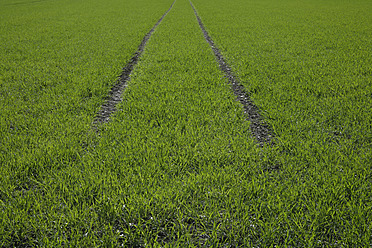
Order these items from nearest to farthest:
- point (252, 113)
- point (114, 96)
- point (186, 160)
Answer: point (186, 160) → point (252, 113) → point (114, 96)

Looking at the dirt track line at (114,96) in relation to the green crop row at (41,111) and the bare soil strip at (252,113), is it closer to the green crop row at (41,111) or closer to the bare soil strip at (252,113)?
the green crop row at (41,111)

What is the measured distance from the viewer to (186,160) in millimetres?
3592

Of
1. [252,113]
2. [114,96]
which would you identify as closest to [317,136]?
[252,113]

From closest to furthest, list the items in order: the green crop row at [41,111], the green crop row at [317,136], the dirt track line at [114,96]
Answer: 1. the green crop row at [317,136]
2. the green crop row at [41,111]
3. the dirt track line at [114,96]

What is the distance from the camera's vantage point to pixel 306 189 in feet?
9.62

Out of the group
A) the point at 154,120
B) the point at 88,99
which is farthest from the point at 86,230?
→ the point at 88,99

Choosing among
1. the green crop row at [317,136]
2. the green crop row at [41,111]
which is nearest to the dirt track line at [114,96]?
the green crop row at [41,111]

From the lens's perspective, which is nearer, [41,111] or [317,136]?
[317,136]

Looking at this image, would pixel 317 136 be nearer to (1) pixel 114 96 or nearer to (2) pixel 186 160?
(2) pixel 186 160

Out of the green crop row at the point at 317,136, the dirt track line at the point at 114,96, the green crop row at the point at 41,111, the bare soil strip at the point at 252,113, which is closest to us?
the green crop row at the point at 317,136

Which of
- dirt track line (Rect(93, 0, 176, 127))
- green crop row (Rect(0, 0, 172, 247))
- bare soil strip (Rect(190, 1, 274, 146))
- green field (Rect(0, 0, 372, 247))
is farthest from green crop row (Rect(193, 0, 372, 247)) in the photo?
dirt track line (Rect(93, 0, 176, 127))

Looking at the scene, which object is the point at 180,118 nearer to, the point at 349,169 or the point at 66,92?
the point at 349,169

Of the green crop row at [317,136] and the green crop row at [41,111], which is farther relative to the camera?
the green crop row at [41,111]

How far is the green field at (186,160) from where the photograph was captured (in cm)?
253
